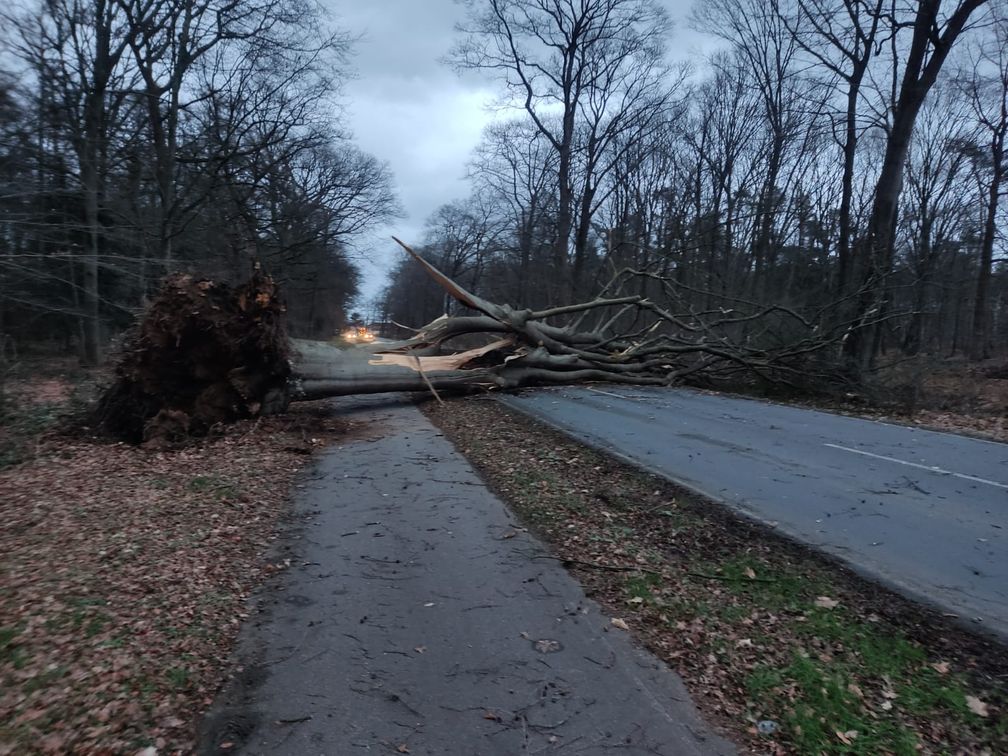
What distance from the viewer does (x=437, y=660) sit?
3.87 meters

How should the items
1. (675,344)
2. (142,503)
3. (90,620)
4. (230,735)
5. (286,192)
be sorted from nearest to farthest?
1. (230,735)
2. (90,620)
3. (142,503)
4. (675,344)
5. (286,192)

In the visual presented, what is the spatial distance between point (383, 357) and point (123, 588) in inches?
388

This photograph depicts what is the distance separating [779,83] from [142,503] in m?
31.3

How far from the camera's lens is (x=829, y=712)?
340cm

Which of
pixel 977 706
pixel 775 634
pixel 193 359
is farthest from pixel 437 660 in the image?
pixel 193 359

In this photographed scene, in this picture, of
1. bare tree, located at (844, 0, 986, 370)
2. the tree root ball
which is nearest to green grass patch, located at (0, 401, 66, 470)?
the tree root ball

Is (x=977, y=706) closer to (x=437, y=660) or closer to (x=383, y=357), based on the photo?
(x=437, y=660)

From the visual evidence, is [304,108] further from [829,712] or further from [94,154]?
[829,712]

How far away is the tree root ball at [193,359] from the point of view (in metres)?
10.3

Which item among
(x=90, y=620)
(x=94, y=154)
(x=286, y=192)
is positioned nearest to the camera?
(x=90, y=620)

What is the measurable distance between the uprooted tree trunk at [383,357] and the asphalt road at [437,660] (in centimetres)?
541

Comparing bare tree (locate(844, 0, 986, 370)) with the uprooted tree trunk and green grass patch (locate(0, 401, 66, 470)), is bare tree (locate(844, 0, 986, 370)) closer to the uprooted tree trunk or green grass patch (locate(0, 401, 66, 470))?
the uprooted tree trunk

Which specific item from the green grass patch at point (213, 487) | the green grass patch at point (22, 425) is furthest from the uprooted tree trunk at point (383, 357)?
the green grass patch at point (213, 487)

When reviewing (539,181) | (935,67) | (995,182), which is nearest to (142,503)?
(935,67)
